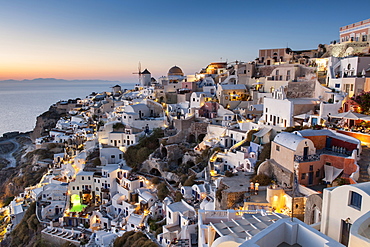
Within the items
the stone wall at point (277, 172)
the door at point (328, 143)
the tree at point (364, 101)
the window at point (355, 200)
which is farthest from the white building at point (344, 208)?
the tree at point (364, 101)

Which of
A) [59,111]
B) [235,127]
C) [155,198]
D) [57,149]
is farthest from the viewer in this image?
[59,111]

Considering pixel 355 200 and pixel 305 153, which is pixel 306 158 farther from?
pixel 355 200

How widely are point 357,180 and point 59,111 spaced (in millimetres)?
62723

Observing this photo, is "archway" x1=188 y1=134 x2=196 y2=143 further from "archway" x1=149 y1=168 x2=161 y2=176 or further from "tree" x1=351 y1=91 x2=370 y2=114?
"tree" x1=351 y1=91 x2=370 y2=114

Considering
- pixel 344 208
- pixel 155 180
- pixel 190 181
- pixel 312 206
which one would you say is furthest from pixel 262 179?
pixel 155 180

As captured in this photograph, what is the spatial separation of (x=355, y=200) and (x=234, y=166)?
14002mm

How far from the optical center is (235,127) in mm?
25109

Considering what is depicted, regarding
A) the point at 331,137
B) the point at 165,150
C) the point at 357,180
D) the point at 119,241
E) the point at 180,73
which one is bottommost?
the point at 119,241

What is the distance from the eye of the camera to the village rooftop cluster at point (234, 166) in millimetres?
8288

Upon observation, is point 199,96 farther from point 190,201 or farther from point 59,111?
point 59,111

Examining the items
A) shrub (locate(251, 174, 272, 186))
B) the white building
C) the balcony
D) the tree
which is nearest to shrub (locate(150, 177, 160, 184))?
shrub (locate(251, 174, 272, 186))

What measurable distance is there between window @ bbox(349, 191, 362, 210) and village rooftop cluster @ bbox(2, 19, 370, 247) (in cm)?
2

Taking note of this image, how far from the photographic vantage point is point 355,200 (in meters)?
6.01

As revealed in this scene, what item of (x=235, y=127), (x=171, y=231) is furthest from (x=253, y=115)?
(x=171, y=231)
